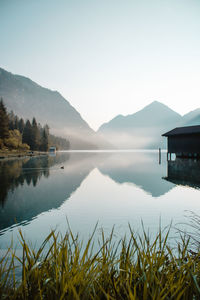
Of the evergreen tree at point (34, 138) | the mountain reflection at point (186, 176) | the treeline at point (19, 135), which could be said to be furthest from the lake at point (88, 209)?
the evergreen tree at point (34, 138)

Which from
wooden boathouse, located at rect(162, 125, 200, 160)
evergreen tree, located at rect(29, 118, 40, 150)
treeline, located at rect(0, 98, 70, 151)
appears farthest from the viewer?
evergreen tree, located at rect(29, 118, 40, 150)

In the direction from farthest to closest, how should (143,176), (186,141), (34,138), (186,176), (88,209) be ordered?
(34,138)
(186,141)
(143,176)
(186,176)
(88,209)

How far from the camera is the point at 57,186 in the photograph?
17.2 m

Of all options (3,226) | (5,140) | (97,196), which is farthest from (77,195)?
(5,140)

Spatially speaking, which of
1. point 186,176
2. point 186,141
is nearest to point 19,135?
point 186,141

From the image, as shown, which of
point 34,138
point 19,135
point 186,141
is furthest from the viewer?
point 34,138

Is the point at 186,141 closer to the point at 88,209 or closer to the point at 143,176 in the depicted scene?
the point at 143,176

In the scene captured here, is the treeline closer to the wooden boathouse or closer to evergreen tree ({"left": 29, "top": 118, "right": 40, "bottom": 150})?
evergreen tree ({"left": 29, "top": 118, "right": 40, "bottom": 150})

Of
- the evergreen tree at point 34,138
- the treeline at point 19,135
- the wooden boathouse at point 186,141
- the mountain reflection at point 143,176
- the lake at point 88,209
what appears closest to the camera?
the lake at point 88,209

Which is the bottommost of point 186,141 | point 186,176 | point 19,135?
point 186,176

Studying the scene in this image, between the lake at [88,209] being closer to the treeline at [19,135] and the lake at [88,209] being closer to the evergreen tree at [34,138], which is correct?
the treeline at [19,135]

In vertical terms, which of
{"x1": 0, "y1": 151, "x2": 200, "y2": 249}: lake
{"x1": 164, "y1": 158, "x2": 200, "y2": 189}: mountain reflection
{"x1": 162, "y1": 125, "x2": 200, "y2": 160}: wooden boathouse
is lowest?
{"x1": 0, "y1": 151, "x2": 200, "y2": 249}: lake

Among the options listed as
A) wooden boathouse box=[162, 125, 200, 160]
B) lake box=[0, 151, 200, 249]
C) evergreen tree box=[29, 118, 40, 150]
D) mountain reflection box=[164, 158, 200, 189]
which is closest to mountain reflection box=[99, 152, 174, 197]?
lake box=[0, 151, 200, 249]

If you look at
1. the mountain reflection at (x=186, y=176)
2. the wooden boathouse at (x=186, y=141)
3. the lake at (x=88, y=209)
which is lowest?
the lake at (x=88, y=209)
